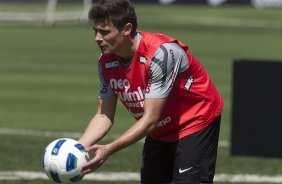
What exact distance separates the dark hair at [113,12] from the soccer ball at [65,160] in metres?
0.99

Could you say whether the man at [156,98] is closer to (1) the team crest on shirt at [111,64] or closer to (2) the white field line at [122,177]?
(1) the team crest on shirt at [111,64]

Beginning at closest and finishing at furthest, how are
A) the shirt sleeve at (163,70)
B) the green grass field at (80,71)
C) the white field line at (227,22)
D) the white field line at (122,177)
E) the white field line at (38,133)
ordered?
the shirt sleeve at (163,70) → the white field line at (122,177) → the green grass field at (80,71) → the white field line at (38,133) → the white field line at (227,22)

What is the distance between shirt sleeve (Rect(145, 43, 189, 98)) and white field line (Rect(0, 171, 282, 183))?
168 inches

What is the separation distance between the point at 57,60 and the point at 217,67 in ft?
16.0

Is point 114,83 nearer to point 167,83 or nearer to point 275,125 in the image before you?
point 167,83

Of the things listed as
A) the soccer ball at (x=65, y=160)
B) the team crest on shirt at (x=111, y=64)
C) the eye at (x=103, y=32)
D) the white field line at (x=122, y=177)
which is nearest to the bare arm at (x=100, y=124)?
the team crest on shirt at (x=111, y=64)

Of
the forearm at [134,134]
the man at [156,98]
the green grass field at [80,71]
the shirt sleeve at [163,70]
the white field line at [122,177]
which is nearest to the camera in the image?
the forearm at [134,134]

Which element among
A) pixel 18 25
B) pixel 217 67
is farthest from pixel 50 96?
pixel 18 25

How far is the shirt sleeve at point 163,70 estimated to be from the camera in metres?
7.79

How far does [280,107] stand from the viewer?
13898 millimetres

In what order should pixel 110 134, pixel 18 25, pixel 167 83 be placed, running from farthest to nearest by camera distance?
pixel 18 25
pixel 110 134
pixel 167 83

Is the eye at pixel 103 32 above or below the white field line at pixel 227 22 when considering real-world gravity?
above

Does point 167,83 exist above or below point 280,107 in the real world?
above

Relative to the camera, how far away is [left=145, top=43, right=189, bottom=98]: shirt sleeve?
25.6ft
